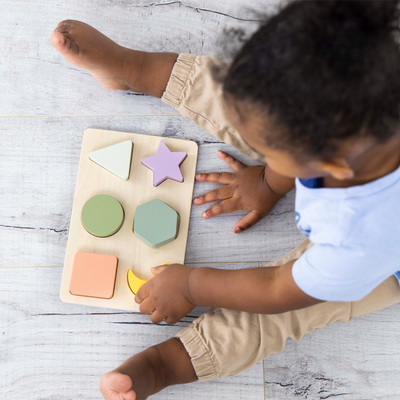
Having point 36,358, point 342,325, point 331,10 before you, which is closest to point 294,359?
point 342,325

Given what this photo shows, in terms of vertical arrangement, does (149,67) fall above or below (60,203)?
above

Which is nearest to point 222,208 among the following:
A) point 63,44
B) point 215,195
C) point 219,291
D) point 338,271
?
point 215,195

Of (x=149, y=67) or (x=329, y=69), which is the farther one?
(x=149, y=67)

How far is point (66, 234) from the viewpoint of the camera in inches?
25.3

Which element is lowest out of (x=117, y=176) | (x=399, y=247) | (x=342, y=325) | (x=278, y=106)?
(x=342, y=325)

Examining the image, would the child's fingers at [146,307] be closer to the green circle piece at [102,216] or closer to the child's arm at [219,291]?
the child's arm at [219,291]

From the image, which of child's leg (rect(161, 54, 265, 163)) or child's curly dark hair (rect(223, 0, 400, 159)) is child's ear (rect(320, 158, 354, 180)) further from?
child's leg (rect(161, 54, 265, 163))

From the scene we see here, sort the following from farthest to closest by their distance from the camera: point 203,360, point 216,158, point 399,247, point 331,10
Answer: point 216,158
point 203,360
point 399,247
point 331,10

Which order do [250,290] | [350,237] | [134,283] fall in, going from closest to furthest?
[350,237]
[250,290]
[134,283]

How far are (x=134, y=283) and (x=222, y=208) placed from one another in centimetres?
20

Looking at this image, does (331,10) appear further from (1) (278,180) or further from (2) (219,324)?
(2) (219,324)

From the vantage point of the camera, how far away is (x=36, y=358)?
0.61 metres

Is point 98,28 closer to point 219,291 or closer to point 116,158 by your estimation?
point 116,158

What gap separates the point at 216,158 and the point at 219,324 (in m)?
0.29
